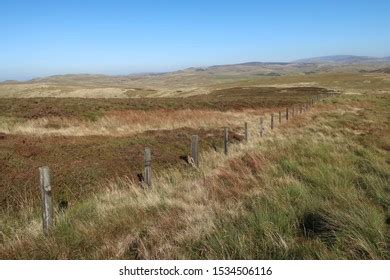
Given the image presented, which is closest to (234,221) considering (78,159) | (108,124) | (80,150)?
(78,159)

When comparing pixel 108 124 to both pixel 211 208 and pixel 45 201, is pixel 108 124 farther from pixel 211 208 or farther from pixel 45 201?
pixel 211 208

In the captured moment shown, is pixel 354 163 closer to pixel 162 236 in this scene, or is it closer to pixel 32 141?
pixel 162 236

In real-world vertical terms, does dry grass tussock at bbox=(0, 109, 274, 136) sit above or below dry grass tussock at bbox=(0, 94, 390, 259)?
below

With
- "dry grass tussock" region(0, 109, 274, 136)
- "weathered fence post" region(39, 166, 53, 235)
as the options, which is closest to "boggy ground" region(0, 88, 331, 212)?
"dry grass tussock" region(0, 109, 274, 136)

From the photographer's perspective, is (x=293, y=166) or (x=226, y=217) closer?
(x=226, y=217)

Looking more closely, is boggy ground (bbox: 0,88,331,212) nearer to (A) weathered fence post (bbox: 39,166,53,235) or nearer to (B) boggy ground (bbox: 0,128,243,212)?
(B) boggy ground (bbox: 0,128,243,212)

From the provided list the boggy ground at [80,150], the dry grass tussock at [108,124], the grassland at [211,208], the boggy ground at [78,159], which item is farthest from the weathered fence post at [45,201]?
the dry grass tussock at [108,124]

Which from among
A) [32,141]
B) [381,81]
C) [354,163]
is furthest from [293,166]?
[381,81]

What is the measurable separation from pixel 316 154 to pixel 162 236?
6.91 metres

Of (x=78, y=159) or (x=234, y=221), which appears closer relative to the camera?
(x=234, y=221)

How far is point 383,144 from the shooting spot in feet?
45.1

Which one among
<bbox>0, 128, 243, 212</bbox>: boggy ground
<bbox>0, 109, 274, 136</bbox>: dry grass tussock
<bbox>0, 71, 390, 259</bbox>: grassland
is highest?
<bbox>0, 71, 390, 259</bbox>: grassland

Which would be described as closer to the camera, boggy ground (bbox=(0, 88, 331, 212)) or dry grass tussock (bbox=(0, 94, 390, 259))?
dry grass tussock (bbox=(0, 94, 390, 259))

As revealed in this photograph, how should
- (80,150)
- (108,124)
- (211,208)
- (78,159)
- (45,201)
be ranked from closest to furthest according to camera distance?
(45,201) < (211,208) < (78,159) < (80,150) < (108,124)
